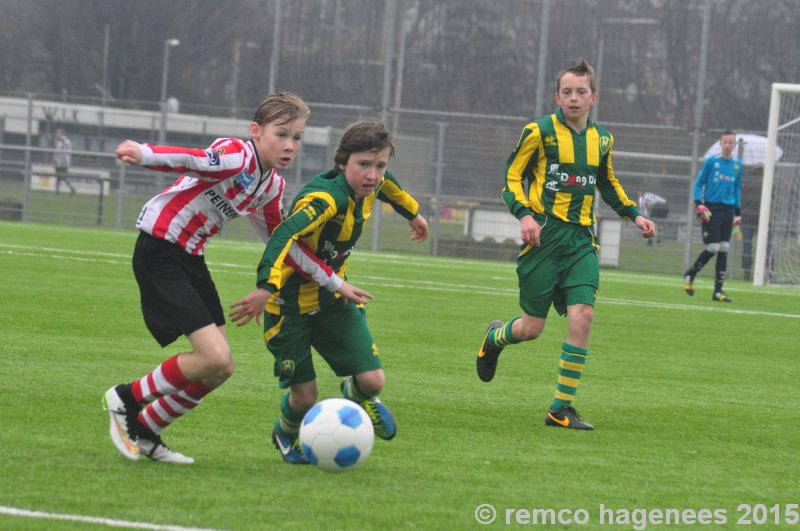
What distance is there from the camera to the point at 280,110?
5.09 meters

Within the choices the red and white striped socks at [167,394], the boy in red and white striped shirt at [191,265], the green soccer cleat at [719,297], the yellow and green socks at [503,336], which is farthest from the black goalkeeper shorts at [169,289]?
the green soccer cleat at [719,297]

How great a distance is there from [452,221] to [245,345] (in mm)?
15530

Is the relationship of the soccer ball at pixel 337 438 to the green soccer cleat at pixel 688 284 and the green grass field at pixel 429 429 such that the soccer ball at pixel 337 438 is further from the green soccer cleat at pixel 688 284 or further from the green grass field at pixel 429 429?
the green soccer cleat at pixel 688 284

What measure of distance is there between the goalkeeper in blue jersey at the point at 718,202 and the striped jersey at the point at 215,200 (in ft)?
35.6

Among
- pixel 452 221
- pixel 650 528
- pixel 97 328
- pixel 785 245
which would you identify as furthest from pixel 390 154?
pixel 452 221

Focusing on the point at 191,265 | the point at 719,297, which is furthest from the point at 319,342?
the point at 719,297

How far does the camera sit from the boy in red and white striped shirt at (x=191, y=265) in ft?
15.8

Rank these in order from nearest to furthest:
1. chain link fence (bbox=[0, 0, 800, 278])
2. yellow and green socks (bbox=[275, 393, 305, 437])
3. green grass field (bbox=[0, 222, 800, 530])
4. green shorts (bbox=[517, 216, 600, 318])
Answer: green grass field (bbox=[0, 222, 800, 530]) → yellow and green socks (bbox=[275, 393, 305, 437]) → green shorts (bbox=[517, 216, 600, 318]) → chain link fence (bbox=[0, 0, 800, 278])

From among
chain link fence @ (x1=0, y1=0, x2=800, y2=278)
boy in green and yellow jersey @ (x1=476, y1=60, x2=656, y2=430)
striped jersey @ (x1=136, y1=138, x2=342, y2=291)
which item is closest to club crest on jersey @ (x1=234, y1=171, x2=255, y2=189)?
striped jersey @ (x1=136, y1=138, x2=342, y2=291)

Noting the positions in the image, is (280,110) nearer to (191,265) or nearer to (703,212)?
(191,265)

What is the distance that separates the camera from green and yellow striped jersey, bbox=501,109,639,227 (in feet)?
22.3

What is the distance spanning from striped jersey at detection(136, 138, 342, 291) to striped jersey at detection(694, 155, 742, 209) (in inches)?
438

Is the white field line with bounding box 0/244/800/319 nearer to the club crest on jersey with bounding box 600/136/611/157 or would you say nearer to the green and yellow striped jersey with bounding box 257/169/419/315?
the club crest on jersey with bounding box 600/136/611/157

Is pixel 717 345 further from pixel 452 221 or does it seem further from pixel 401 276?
pixel 452 221
